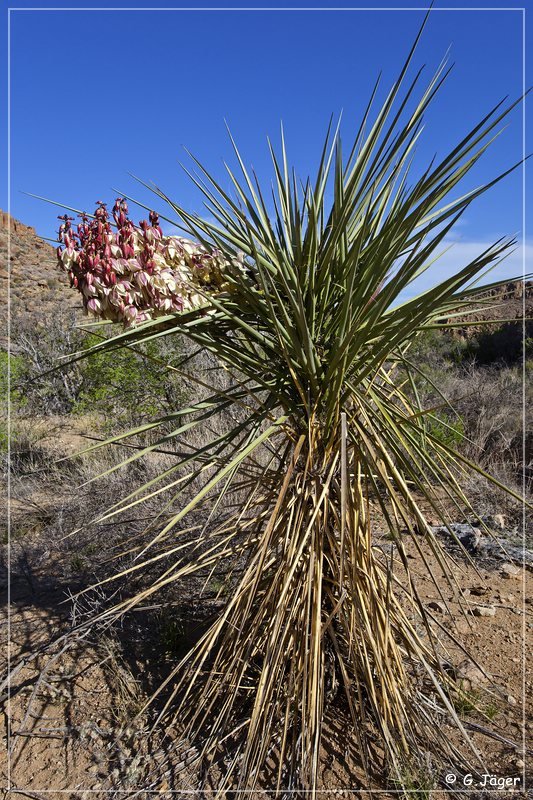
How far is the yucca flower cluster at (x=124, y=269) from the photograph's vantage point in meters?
1.76

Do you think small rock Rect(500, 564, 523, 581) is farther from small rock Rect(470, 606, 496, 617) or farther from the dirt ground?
small rock Rect(470, 606, 496, 617)

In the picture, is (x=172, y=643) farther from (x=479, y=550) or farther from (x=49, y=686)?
(x=479, y=550)

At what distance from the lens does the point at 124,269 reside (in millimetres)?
1786

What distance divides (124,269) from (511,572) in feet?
10.2

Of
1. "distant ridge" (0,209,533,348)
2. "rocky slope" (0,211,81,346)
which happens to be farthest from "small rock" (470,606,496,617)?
"rocky slope" (0,211,81,346)

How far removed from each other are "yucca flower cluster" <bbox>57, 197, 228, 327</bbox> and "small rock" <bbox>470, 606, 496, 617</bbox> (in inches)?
95.5

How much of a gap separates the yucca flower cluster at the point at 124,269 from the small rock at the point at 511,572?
282cm

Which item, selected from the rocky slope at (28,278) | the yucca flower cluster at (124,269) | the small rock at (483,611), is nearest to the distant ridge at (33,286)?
the rocky slope at (28,278)

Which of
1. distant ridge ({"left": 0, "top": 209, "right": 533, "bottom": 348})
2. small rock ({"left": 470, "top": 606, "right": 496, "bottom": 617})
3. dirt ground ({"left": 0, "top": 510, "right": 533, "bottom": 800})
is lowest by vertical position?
dirt ground ({"left": 0, "top": 510, "right": 533, "bottom": 800})

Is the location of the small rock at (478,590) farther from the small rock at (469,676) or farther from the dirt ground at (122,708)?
the small rock at (469,676)

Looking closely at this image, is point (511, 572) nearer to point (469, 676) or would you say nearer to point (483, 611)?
point (483, 611)

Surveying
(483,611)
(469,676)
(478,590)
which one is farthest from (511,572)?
(469,676)

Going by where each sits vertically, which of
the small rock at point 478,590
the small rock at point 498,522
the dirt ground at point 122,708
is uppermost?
the small rock at point 498,522

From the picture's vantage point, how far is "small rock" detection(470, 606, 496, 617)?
9.96ft
